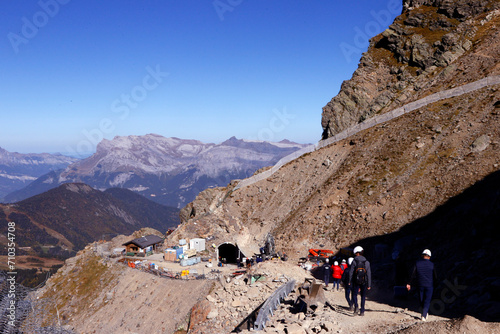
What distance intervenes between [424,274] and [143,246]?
1974 inches

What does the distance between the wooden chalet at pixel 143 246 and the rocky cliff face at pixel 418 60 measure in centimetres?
3585

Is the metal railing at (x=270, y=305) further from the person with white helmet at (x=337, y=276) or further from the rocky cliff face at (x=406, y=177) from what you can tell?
the rocky cliff face at (x=406, y=177)

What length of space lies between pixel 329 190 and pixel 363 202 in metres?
6.63

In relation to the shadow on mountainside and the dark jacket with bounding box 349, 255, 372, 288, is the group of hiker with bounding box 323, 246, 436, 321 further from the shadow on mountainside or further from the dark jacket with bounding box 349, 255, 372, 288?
the shadow on mountainside

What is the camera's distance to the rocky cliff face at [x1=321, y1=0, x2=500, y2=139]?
61.4 meters

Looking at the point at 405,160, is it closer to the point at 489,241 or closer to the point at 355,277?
the point at 489,241

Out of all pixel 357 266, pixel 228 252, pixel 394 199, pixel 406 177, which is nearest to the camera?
pixel 357 266

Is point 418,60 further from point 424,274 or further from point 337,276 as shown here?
point 424,274

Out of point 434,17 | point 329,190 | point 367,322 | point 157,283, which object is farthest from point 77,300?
point 434,17

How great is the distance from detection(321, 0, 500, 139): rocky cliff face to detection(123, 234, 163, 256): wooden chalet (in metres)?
35.9

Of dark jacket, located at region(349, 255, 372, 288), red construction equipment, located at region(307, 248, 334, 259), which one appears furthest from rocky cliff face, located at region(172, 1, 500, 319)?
dark jacket, located at region(349, 255, 372, 288)

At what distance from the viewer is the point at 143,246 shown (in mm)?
57281

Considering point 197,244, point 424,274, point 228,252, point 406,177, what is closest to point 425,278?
point 424,274

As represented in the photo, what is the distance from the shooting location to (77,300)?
157 ft
